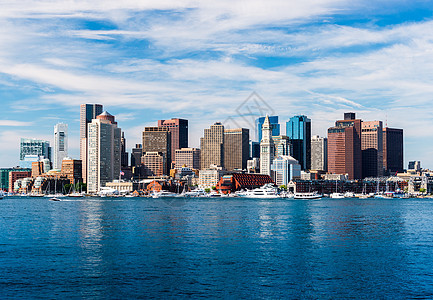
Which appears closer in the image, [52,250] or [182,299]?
[182,299]

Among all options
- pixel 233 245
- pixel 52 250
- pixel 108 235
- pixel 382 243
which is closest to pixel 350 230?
pixel 382 243

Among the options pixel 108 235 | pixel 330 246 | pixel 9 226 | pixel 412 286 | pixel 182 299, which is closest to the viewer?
pixel 182 299

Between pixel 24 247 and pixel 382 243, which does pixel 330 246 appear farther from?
pixel 24 247

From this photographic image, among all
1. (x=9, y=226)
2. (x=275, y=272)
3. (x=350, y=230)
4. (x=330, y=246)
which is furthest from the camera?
(x=9, y=226)

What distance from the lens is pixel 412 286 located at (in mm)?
54438

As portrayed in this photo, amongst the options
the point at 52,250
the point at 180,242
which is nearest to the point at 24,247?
the point at 52,250

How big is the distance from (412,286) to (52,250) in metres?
48.7

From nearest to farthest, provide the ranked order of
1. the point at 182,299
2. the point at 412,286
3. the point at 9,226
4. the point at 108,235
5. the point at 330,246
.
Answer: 1. the point at 182,299
2. the point at 412,286
3. the point at 330,246
4. the point at 108,235
5. the point at 9,226

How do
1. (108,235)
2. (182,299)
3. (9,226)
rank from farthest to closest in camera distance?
(9,226), (108,235), (182,299)

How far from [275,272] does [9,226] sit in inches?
2864

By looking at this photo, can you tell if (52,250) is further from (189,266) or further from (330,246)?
(330,246)

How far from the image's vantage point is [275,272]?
60.7 meters

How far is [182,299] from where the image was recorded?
49156mm

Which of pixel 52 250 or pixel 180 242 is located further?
pixel 180 242
